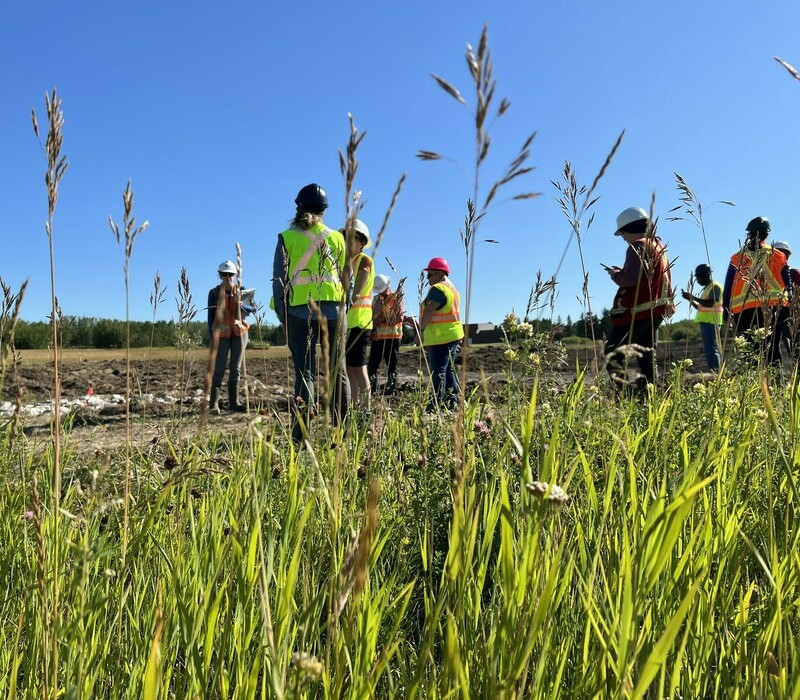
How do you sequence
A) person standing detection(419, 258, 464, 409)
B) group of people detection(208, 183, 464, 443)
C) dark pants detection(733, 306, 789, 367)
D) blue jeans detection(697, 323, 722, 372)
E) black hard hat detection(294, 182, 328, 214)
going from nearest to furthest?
group of people detection(208, 183, 464, 443) → dark pants detection(733, 306, 789, 367) → black hard hat detection(294, 182, 328, 214) → person standing detection(419, 258, 464, 409) → blue jeans detection(697, 323, 722, 372)

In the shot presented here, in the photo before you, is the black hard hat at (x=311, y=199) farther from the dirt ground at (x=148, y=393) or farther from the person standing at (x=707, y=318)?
the person standing at (x=707, y=318)

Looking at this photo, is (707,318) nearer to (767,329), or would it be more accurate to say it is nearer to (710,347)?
(710,347)

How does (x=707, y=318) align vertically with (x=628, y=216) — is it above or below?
below

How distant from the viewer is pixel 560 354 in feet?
7.13

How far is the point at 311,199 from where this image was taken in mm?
4762

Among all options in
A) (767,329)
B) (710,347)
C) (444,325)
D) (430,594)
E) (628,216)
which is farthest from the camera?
(710,347)

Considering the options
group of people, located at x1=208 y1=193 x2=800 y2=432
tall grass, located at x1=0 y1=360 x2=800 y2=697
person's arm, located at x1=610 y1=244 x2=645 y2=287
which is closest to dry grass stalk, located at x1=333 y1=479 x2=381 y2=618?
tall grass, located at x1=0 y1=360 x2=800 y2=697

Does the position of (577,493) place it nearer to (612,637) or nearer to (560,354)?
(560,354)

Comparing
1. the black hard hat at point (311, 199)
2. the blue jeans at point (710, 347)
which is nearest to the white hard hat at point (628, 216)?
the blue jeans at point (710, 347)

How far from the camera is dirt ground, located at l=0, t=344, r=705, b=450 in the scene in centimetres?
239

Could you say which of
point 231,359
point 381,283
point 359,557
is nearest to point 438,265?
point 381,283

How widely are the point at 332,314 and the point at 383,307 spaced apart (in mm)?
3304

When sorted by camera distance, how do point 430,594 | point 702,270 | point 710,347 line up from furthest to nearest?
point 702,270 < point 710,347 < point 430,594

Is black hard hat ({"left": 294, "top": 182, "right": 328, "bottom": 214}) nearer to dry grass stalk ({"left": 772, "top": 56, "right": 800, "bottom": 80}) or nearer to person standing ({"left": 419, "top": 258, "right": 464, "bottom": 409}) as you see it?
person standing ({"left": 419, "top": 258, "right": 464, "bottom": 409})
